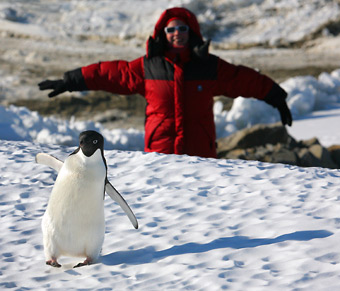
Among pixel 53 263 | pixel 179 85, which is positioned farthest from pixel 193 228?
pixel 179 85

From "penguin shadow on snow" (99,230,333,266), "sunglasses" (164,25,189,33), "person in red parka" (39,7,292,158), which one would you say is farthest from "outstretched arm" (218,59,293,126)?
"penguin shadow on snow" (99,230,333,266)

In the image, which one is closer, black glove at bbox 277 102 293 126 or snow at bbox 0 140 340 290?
snow at bbox 0 140 340 290

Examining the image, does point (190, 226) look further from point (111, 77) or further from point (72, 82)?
point (72, 82)

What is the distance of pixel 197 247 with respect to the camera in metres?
2.74

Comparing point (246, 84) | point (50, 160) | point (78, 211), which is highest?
point (246, 84)

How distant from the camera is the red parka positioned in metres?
3.90

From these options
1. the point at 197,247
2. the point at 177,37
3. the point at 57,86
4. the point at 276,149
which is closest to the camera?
the point at 197,247

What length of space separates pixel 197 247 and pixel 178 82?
4.60 feet

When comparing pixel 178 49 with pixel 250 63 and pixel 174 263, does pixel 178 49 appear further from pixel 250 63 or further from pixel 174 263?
pixel 250 63

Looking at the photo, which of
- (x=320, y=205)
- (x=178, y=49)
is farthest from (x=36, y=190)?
(x=320, y=205)

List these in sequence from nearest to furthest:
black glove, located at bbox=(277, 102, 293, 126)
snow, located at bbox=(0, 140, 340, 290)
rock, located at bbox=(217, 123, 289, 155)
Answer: snow, located at bbox=(0, 140, 340, 290), black glove, located at bbox=(277, 102, 293, 126), rock, located at bbox=(217, 123, 289, 155)

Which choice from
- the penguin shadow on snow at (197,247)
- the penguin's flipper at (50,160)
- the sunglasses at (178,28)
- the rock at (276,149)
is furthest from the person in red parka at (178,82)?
the rock at (276,149)

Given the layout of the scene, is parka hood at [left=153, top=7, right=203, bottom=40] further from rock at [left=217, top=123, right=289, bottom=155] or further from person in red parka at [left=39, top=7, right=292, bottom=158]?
rock at [left=217, top=123, right=289, bottom=155]

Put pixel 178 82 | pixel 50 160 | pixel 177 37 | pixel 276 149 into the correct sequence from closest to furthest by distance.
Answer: pixel 50 160
pixel 178 82
pixel 177 37
pixel 276 149
